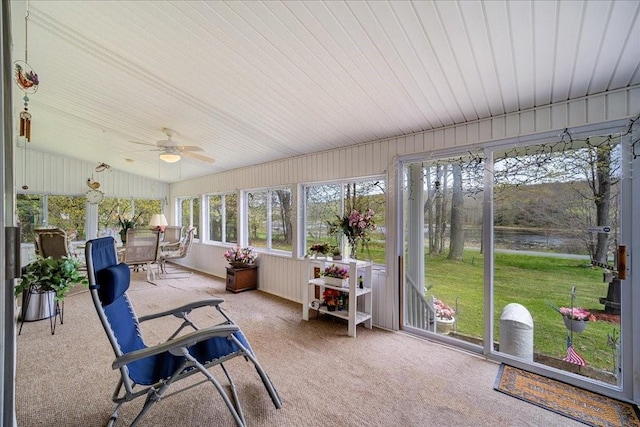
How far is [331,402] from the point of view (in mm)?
2047

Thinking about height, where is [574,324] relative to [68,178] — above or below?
below

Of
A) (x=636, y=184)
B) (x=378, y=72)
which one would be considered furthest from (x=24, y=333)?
(x=636, y=184)

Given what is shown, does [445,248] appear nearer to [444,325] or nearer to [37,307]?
[444,325]

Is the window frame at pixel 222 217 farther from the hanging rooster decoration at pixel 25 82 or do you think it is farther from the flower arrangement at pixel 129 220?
the hanging rooster decoration at pixel 25 82

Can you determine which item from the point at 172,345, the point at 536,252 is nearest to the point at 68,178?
the point at 172,345

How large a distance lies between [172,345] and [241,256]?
3.55 m

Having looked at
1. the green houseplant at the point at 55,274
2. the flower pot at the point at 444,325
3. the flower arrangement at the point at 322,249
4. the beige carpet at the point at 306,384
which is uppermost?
the flower arrangement at the point at 322,249

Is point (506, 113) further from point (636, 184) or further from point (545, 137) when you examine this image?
point (636, 184)

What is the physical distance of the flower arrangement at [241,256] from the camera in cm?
510

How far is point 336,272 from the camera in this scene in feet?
11.6

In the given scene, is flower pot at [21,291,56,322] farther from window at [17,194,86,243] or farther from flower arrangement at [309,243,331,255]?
flower arrangement at [309,243,331,255]

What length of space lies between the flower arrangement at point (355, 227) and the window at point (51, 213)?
5.77 meters

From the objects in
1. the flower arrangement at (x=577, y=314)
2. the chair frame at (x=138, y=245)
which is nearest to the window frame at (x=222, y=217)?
Answer: the chair frame at (x=138, y=245)

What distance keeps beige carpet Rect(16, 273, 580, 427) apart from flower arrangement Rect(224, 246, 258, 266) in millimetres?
1763
